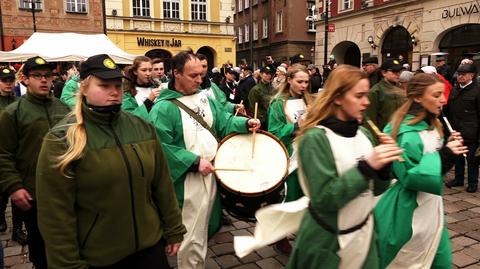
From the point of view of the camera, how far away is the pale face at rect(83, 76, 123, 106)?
223 centimetres

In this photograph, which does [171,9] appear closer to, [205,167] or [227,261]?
[227,261]

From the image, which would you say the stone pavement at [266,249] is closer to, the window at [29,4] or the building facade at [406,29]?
the building facade at [406,29]

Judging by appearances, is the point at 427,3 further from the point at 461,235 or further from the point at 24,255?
the point at 24,255

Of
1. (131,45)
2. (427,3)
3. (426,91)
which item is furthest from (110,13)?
(426,91)

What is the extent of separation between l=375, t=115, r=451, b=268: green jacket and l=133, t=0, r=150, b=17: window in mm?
25943

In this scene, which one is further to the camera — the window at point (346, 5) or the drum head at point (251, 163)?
the window at point (346, 5)

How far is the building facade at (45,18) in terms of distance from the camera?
23.1 meters

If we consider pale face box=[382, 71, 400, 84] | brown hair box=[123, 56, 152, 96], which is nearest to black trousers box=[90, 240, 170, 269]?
brown hair box=[123, 56, 152, 96]

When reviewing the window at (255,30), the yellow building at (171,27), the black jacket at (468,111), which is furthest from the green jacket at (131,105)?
the window at (255,30)

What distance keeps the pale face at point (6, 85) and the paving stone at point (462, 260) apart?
530 cm

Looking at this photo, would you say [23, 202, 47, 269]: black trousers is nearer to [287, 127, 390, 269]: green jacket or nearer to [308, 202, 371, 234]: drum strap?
[287, 127, 390, 269]: green jacket

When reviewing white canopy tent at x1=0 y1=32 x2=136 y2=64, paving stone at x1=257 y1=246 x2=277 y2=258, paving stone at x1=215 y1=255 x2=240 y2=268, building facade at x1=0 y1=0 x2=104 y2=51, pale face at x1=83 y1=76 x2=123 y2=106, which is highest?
building facade at x1=0 y1=0 x2=104 y2=51

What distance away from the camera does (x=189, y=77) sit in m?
3.47

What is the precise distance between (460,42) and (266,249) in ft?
51.1
